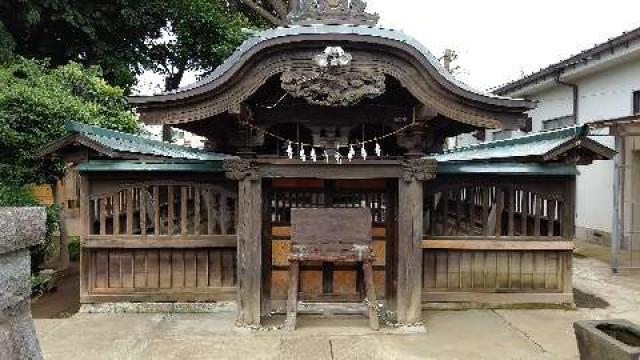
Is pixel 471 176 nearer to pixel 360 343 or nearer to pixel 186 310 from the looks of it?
pixel 360 343

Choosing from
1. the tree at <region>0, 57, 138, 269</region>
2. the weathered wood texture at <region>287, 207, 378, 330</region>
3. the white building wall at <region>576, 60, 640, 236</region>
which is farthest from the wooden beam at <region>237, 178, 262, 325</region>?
the white building wall at <region>576, 60, 640, 236</region>

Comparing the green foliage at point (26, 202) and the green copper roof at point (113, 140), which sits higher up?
the green copper roof at point (113, 140)

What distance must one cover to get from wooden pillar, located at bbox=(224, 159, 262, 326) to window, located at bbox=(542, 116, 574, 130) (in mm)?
14426

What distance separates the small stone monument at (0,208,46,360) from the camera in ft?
8.17

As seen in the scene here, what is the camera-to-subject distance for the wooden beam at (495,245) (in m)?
8.47

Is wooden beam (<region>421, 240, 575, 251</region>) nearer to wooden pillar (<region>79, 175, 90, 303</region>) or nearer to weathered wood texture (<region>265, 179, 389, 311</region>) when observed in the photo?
weathered wood texture (<region>265, 179, 389, 311</region>)

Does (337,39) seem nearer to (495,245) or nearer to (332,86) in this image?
(332,86)

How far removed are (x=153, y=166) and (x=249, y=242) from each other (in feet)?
7.67

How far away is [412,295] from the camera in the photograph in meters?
7.25

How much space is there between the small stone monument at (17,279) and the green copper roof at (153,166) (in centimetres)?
540

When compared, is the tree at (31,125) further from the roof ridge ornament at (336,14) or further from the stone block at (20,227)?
the stone block at (20,227)

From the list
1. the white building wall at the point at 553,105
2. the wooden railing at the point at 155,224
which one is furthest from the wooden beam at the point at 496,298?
the white building wall at the point at 553,105

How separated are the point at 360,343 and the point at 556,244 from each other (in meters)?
4.18

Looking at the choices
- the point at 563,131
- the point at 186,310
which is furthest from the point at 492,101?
the point at 186,310
